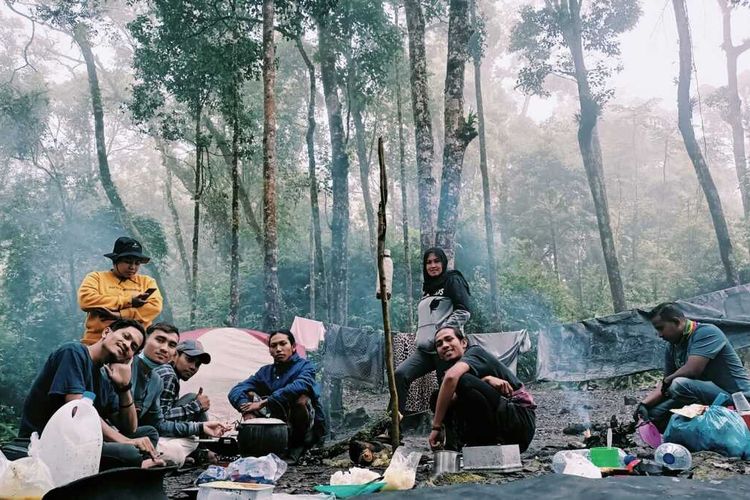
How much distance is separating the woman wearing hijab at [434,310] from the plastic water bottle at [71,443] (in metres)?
2.75

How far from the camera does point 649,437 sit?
13.5 feet

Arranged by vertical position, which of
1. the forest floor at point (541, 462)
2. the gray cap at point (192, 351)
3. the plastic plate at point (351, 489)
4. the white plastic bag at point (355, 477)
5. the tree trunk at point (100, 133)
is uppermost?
the tree trunk at point (100, 133)

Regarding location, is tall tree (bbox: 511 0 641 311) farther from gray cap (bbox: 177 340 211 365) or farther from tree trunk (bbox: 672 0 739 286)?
gray cap (bbox: 177 340 211 365)

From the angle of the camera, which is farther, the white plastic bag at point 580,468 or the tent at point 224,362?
the tent at point 224,362

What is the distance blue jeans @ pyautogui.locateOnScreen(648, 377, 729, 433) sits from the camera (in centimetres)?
391

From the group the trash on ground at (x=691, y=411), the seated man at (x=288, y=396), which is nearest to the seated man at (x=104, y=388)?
the seated man at (x=288, y=396)

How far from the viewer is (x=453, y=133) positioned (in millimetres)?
7180

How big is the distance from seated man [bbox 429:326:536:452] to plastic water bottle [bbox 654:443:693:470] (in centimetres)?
73

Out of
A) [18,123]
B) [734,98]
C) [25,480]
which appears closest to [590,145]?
[734,98]

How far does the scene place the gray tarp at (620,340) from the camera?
23.5 feet

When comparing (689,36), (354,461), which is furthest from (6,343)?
(689,36)

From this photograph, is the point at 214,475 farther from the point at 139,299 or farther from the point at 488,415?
the point at 139,299

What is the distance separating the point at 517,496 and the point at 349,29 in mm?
12209

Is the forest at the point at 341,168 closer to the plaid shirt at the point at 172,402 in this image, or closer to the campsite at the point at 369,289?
the campsite at the point at 369,289
